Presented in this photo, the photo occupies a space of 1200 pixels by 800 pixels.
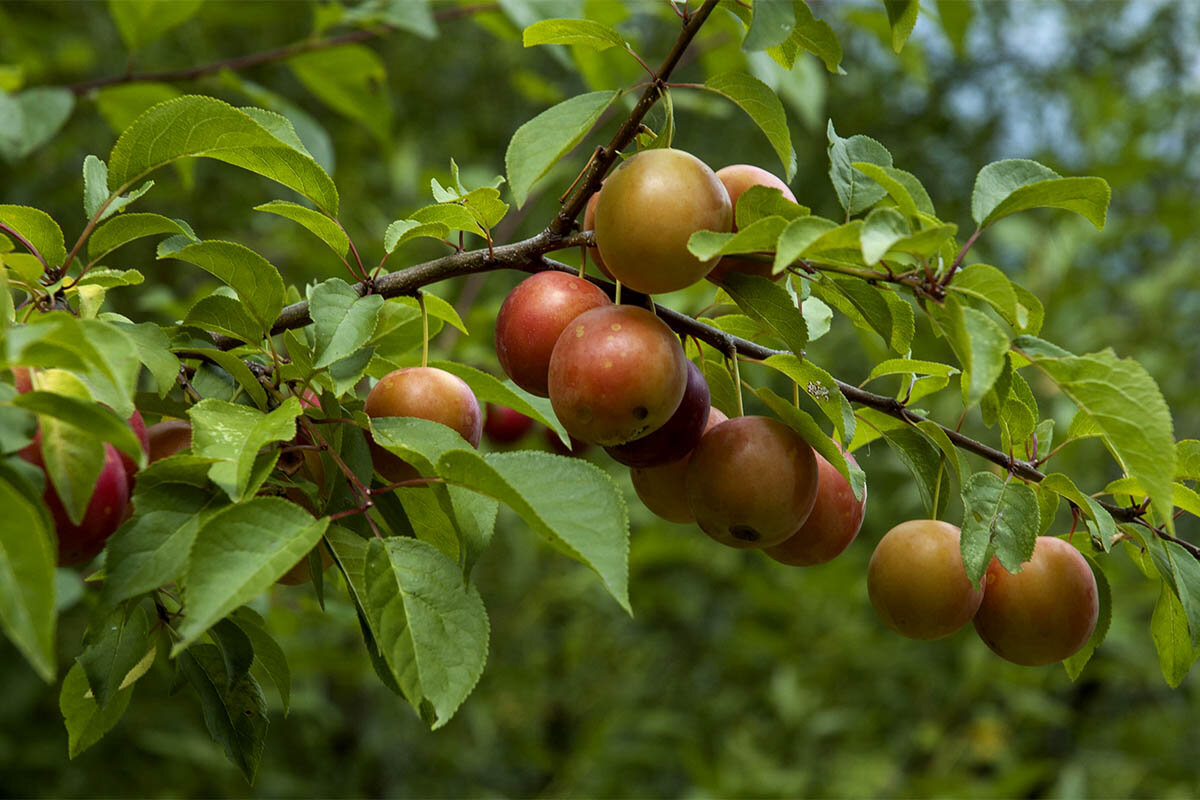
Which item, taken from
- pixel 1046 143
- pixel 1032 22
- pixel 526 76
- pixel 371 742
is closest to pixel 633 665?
pixel 371 742

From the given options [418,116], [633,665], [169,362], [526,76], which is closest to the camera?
[169,362]

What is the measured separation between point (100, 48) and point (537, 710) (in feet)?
6.78

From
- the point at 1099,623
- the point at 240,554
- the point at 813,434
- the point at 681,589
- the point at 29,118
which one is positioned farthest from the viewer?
the point at 681,589

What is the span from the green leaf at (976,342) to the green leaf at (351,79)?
1.36m

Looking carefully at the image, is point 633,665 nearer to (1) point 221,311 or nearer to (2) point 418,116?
(2) point 418,116

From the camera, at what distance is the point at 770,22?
603 millimetres

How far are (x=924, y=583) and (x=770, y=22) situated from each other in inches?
18.1

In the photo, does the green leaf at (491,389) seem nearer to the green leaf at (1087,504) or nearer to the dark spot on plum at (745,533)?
the dark spot on plum at (745,533)

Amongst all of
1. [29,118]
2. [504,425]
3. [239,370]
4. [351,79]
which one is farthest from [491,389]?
[351,79]

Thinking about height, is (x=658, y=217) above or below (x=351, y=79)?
above

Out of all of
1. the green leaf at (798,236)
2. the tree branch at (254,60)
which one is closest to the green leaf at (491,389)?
the green leaf at (798,236)

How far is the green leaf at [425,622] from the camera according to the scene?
0.57 m

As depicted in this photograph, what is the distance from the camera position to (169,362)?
67 centimetres

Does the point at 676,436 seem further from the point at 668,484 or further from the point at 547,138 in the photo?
the point at 547,138
